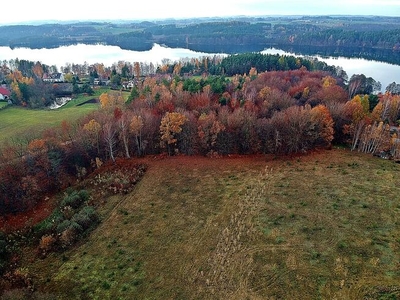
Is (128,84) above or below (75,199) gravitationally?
below

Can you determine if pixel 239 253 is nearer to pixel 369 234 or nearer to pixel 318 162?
pixel 369 234

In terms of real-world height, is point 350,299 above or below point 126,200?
above

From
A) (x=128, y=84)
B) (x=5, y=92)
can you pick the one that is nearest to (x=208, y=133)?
(x=128, y=84)

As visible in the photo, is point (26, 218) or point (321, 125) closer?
point (26, 218)

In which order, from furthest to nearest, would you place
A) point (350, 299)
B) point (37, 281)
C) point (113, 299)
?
point (37, 281) → point (113, 299) → point (350, 299)

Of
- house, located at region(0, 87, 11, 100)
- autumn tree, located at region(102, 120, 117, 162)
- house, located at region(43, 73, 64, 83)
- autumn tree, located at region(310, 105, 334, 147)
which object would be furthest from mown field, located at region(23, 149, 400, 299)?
house, located at region(43, 73, 64, 83)

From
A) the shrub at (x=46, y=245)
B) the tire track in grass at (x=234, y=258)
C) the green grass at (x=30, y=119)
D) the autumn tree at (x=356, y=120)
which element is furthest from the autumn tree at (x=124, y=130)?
the autumn tree at (x=356, y=120)

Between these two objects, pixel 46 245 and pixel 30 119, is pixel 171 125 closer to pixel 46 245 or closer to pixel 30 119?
pixel 46 245

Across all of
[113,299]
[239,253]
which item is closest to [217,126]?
[239,253]
